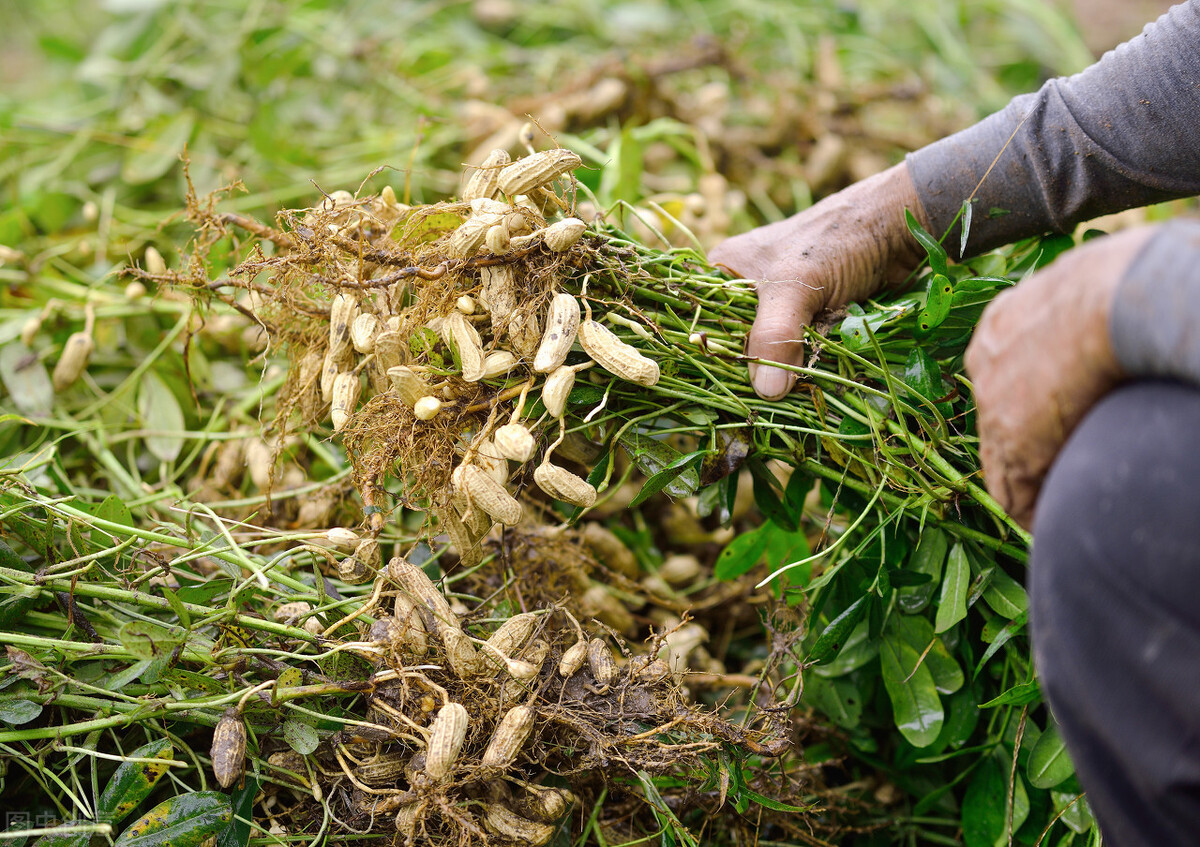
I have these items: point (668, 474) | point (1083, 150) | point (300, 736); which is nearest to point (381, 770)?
point (300, 736)

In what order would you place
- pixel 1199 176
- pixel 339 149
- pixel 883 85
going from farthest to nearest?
pixel 883 85 < pixel 339 149 < pixel 1199 176

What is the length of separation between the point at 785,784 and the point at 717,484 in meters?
0.39

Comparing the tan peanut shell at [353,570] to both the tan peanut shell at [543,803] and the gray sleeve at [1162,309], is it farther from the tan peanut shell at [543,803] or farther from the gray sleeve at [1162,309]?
the gray sleeve at [1162,309]

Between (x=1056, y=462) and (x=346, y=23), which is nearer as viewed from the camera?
(x=1056, y=462)

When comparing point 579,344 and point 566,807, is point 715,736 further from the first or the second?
point 579,344

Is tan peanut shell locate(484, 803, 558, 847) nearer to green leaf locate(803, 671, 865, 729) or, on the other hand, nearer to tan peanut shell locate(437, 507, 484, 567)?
tan peanut shell locate(437, 507, 484, 567)

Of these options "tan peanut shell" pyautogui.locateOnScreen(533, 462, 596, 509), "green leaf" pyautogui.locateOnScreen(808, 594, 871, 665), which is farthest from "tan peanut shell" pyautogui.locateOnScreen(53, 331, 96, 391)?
"green leaf" pyautogui.locateOnScreen(808, 594, 871, 665)

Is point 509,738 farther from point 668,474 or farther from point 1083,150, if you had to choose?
point 1083,150

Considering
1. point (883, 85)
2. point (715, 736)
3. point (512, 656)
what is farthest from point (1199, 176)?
point (883, 85)

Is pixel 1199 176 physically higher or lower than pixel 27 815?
higher

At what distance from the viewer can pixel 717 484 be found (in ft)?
3.68

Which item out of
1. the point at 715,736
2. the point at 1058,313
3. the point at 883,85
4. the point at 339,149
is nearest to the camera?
the point at 1058,313

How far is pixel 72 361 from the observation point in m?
1.34

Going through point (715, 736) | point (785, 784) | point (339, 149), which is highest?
point (339, 149)
